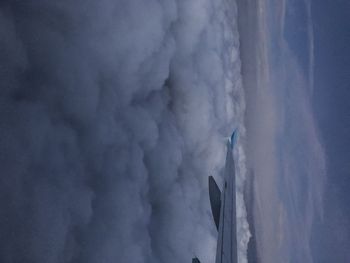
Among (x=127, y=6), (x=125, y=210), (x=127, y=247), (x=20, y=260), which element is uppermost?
(x=127, y=6)

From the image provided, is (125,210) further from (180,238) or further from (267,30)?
(267,30)

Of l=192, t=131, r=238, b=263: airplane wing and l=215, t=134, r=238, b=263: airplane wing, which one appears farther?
l=192, t=131, r=238, b=263: airplane wing

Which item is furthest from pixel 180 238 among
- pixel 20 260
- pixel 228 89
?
pixel 228 89

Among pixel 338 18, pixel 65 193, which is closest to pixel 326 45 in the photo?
pixel 338 18

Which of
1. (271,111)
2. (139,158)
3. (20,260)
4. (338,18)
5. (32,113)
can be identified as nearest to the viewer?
(20,260)

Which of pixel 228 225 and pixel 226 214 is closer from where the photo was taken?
pixel 228 225

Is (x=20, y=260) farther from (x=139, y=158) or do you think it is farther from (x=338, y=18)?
(x=338, y=18)

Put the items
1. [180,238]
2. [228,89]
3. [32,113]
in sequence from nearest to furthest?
[32,113], [180,238], [228,89]

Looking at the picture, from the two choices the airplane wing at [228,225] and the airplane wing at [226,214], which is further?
the airplane wing at [226,214]

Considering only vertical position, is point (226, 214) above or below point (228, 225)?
above

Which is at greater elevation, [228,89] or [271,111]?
[271,111]

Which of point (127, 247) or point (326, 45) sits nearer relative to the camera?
point (127, 247)
